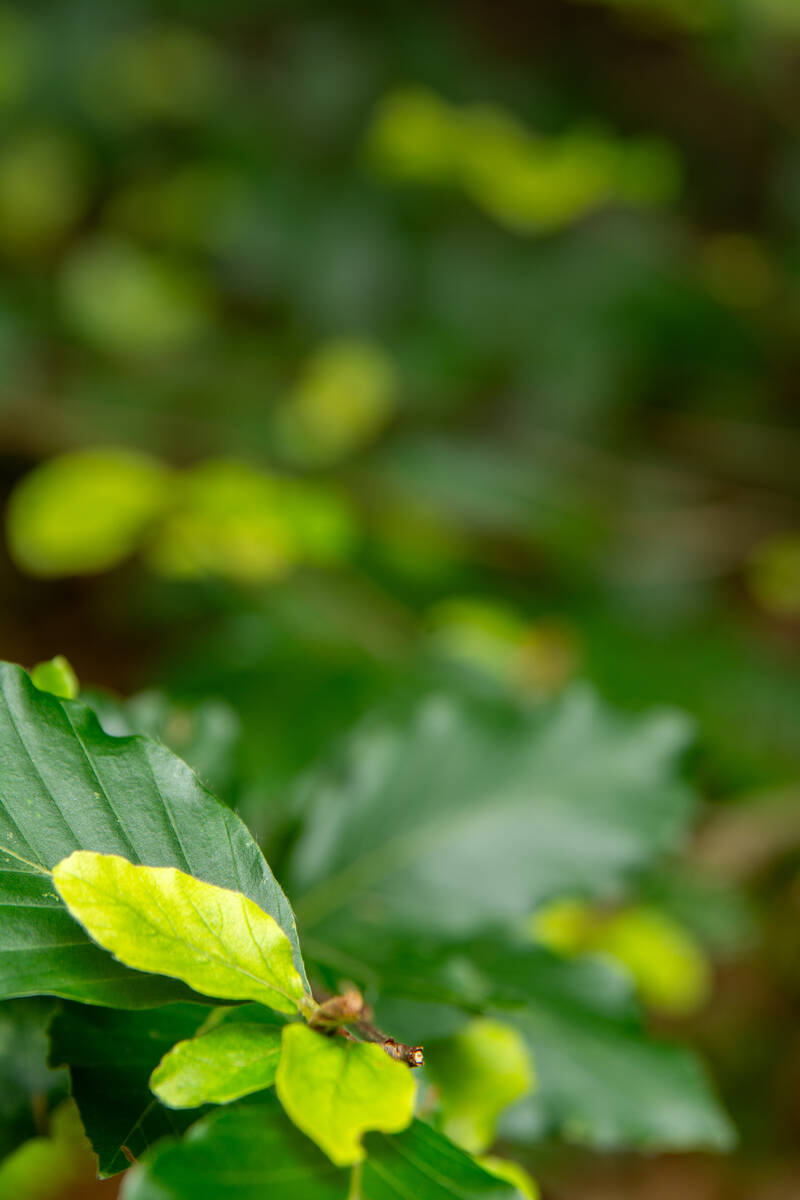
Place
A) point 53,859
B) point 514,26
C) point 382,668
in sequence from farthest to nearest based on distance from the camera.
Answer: point 514,26 < point 382,668 < point 53,859

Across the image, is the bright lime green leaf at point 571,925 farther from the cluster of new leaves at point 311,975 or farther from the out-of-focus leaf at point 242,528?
the out-of-focus leaf at point 242,528

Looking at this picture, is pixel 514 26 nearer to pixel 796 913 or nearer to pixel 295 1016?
pixel 796 913

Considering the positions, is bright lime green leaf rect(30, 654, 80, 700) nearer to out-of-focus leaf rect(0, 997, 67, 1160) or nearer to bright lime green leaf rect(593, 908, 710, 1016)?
out-of-focus leaf rect(0, 997, 67, 1160)

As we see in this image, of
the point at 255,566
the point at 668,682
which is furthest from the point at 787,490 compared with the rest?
the point at 255,566

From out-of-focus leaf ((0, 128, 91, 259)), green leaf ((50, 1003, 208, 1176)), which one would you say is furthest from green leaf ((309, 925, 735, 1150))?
out-of-focus leaf ((0, 128, 91, 259))

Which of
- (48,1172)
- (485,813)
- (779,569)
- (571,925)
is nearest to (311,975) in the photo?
(485,813)

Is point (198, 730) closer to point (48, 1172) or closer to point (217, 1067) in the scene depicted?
point (217, 1067)
